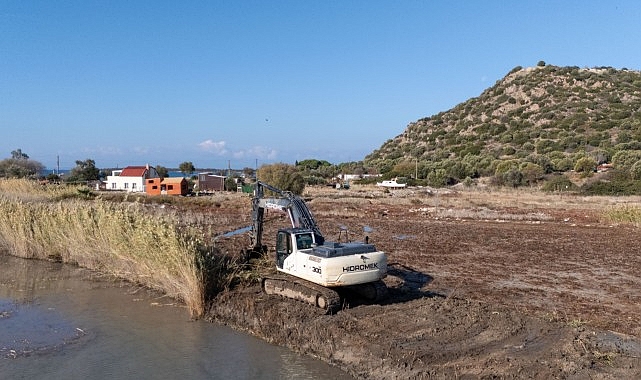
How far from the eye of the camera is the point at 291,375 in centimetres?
898

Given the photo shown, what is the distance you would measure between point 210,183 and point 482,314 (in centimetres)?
4984

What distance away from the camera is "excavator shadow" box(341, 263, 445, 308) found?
1175 centimetres

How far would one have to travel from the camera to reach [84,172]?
6919 cm

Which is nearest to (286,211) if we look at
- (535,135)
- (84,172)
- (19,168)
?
(19,168)

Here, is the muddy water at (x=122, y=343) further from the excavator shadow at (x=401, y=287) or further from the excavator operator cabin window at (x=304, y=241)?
the excavator shadow at (x=401, y=287)

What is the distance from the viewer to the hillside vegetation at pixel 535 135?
57.9m

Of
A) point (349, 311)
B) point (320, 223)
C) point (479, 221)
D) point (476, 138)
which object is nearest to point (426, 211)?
point (479, 221)

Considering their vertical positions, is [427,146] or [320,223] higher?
[427,146]

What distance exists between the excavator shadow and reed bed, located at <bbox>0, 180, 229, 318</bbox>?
3070 mm

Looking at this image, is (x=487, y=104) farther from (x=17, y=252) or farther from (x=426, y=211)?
(x=17, y=252)

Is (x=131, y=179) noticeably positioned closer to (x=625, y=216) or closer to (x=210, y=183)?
(x=210, y=183)

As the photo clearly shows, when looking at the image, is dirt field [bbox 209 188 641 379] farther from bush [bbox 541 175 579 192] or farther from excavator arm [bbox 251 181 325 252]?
bush [bbox 541 175 579 192]

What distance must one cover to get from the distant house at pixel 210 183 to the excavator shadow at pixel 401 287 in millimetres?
43524

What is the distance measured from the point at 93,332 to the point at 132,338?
0.98 metres
